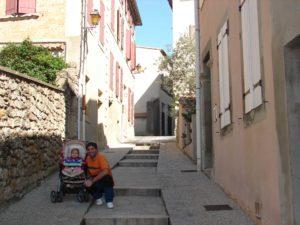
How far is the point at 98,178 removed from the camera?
8344mm

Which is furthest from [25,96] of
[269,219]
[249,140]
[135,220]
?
[269,219]

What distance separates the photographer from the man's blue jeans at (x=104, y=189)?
827cm

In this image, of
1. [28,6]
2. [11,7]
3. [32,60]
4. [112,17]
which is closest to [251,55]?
[32,60]

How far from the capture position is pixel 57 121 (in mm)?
11875

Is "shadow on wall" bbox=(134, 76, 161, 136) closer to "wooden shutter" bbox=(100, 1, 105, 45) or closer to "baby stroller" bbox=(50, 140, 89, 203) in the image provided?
"wooden shutter" bbox=(100, 1, 105, 45)

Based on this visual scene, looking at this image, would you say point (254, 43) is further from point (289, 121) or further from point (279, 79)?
point (289, 121)

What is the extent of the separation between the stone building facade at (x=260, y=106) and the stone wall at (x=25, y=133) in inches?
142

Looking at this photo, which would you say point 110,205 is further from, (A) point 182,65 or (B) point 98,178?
(A) point 182,65

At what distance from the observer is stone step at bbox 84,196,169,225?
736cm

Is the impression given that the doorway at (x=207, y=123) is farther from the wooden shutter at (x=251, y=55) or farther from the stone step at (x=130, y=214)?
the wooden shutter at (x=251, y=55)

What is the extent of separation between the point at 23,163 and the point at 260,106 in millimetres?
4672

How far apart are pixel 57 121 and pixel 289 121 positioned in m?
7.68

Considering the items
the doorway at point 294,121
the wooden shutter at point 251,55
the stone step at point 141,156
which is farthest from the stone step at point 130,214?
the stone step at point 141,156

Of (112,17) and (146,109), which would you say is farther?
Result: (146,109)
